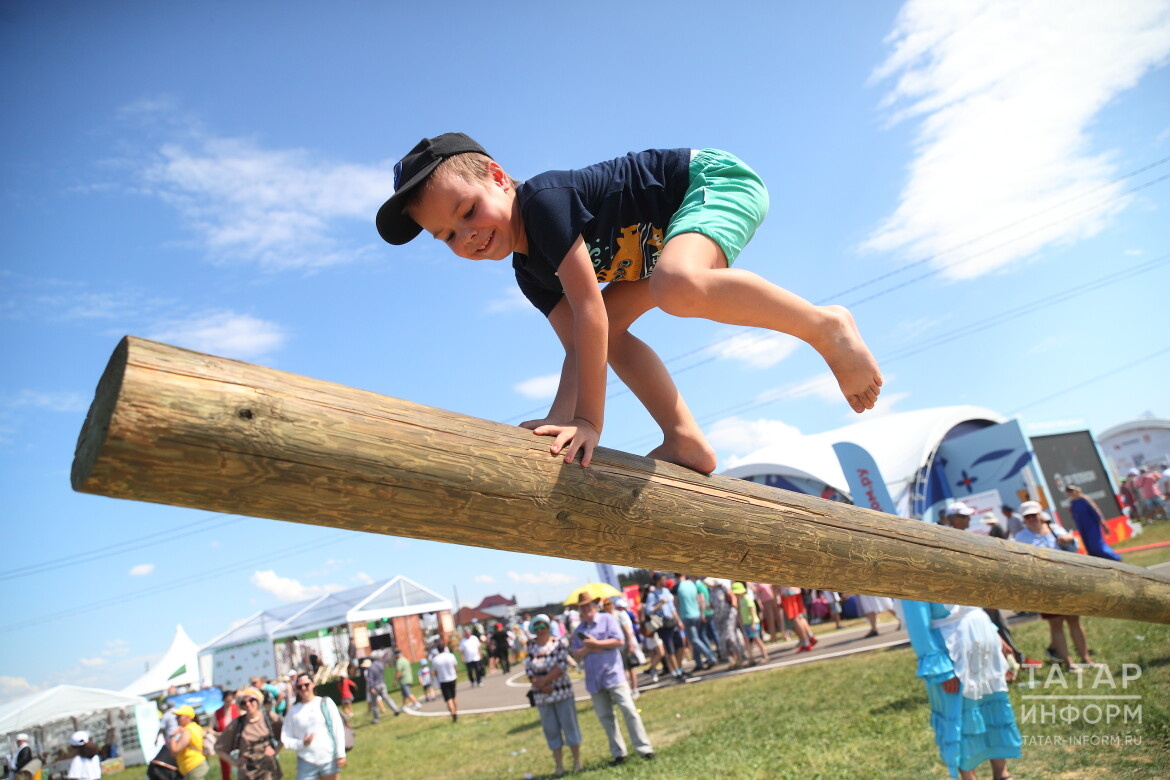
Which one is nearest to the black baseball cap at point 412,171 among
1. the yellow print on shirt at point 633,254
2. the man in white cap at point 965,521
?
the yellow print on shirt at point 633,254

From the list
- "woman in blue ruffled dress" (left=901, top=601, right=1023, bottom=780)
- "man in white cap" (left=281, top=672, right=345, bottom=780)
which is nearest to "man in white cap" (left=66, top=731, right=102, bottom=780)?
"man in white cap" (left=281, top=672, right=345, bottom=780)

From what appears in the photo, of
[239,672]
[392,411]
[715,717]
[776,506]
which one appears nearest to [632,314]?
[776,506]

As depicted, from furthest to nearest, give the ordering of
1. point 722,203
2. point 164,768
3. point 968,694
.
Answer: point 164,768, point 968,694, point 722,203

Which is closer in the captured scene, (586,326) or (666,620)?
(586,326)

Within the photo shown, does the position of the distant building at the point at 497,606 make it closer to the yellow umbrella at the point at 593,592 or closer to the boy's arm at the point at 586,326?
the yellow umbrella at the point at 593,592

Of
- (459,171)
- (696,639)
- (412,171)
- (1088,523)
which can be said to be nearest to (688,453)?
(459,171)

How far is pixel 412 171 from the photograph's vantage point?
240 centimetres

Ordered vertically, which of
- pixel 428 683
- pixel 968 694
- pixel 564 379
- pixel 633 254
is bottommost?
pixel 428 683

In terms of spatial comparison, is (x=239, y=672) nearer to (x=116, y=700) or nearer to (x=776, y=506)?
(x=116, y=700)

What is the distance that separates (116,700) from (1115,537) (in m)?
27.4

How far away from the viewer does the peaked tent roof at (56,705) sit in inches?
771

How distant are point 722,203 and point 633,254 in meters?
0.37

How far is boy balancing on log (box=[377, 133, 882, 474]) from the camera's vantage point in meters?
2.32

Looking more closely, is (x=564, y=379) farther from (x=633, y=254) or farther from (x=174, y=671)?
(x=174, y=671)
